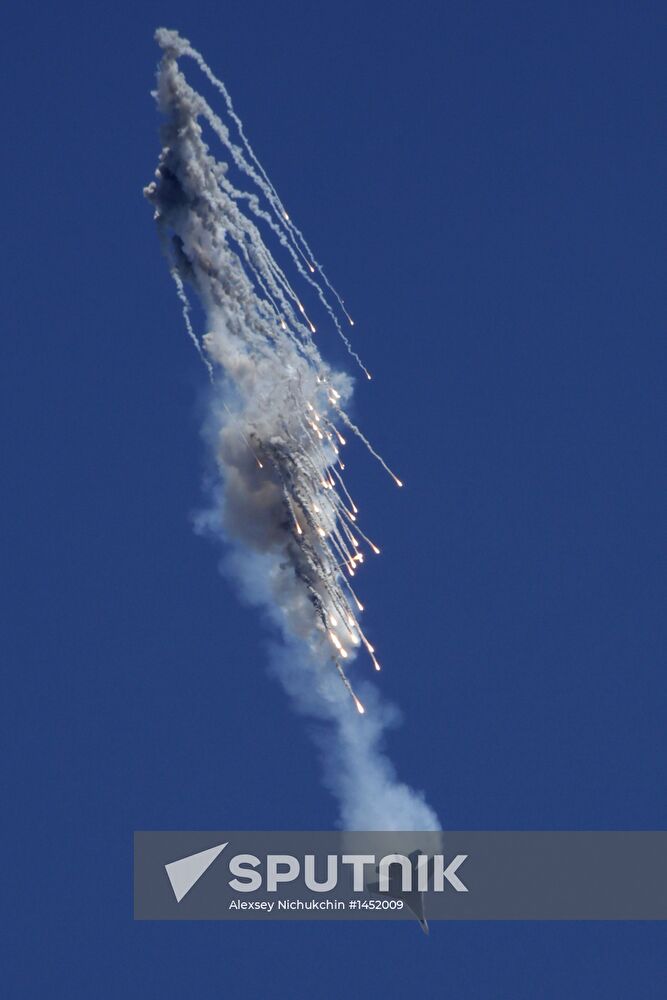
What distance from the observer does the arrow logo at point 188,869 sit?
89.4 metres

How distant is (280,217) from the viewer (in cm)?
7669

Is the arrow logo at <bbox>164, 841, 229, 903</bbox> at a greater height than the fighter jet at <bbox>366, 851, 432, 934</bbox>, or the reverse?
the arrow logo at <bbox>164, 841, 229, 903</bbox>

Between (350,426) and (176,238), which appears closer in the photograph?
(176,238)

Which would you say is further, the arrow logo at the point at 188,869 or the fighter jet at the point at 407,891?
the arrow logo at the point at 188,869

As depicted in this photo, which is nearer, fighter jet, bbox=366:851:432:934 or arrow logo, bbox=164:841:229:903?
fighter jet, bbox=366:851:432:934

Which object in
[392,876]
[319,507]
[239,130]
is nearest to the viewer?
[239,130]

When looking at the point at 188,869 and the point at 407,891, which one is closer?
the point at 407,891

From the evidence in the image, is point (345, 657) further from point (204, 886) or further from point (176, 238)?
point (176, 238)

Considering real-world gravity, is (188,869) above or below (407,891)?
above

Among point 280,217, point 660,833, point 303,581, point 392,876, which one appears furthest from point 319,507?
point 660,833

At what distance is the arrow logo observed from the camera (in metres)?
89.4

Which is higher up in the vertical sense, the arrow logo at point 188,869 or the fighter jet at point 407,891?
the arrow logo at point 188,869

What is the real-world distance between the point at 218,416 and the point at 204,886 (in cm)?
2305

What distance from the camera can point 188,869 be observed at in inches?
3548
